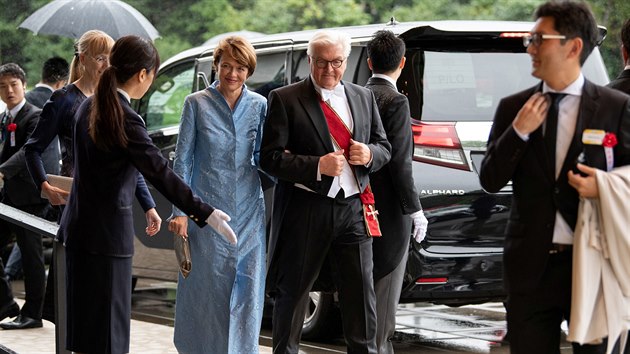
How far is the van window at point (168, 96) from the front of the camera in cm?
1026

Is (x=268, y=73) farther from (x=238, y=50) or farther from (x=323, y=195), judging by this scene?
(x=323, y=195)

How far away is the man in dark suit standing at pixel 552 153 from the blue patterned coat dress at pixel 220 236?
2.21m

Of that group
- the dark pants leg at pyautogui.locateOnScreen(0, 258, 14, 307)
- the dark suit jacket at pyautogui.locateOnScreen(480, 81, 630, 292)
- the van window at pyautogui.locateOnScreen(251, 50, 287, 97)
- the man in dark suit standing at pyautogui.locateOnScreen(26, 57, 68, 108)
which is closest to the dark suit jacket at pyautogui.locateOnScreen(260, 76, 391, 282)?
the dark suit jacket at pyautogui.locateOnScreen(480, 81, 630, 292)

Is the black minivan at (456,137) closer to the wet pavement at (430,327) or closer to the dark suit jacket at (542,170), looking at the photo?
the wet pavement at (430,327)

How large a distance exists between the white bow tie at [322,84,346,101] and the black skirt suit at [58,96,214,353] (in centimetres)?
113

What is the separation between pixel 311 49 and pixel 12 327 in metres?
3.68

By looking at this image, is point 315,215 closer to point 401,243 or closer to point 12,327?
point 401,243

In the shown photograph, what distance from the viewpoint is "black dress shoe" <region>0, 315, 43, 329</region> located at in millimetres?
9250

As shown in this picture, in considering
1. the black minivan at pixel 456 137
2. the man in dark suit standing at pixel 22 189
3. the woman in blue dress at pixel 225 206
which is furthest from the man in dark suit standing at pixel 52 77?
the woman in blue dress at pixel 225 206

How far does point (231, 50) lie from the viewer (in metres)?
6.82

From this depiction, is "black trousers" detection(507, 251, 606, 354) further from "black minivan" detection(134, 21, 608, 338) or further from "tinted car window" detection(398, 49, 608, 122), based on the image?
"tinted car window" detection(398, 49, 608, 122)

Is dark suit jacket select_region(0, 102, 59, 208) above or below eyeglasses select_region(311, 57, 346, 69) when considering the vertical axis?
below

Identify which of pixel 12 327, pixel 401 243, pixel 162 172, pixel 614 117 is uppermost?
pixel 614 117

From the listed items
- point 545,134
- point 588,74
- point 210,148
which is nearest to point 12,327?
point 210,148
